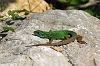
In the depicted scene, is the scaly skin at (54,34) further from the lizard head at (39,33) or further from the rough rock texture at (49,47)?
the rough rock texture at (49,47)

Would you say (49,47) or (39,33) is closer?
(49,47)

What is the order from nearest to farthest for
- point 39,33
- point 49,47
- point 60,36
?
point 49,47 → point 39,33 → point 60,36

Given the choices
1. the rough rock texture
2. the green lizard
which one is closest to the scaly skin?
the green lizard

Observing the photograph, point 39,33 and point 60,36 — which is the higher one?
point 39,33

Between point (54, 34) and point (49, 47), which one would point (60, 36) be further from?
point (49, 47)

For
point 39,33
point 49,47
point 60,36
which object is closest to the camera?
point 49,47

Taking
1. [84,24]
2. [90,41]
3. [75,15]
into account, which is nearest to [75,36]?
[90,41]

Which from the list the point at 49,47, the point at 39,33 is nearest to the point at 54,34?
the point at 39,33

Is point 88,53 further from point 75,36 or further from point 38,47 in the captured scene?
point 38,47
